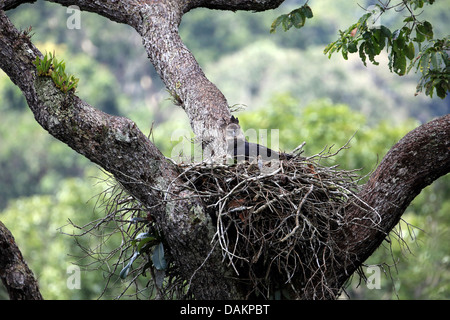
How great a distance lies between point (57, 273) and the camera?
16938mm

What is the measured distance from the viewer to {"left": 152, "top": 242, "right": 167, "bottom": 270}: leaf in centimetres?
482

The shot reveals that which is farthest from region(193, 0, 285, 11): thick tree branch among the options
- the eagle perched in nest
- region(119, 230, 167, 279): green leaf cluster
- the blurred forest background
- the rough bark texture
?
the blurred forest background

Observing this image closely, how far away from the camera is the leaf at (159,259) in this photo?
4816mm

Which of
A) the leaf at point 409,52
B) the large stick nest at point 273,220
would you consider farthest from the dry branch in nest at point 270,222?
the leaf at point 409,52

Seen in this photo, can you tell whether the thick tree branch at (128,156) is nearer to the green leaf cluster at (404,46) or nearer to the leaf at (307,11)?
the green leaf cluster at (404,46)

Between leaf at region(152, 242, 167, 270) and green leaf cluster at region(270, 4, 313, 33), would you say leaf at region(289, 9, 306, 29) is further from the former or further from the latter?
leaf at region(152, 242, 167, 270)

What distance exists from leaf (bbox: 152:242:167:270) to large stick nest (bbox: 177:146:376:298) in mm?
525

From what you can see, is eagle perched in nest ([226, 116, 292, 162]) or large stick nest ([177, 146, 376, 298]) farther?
Result: eagle perched in nest ([226, 116, 292, 162])

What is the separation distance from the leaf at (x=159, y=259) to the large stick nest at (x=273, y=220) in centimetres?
53

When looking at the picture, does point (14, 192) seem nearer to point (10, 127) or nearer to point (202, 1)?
point (10, 127)
